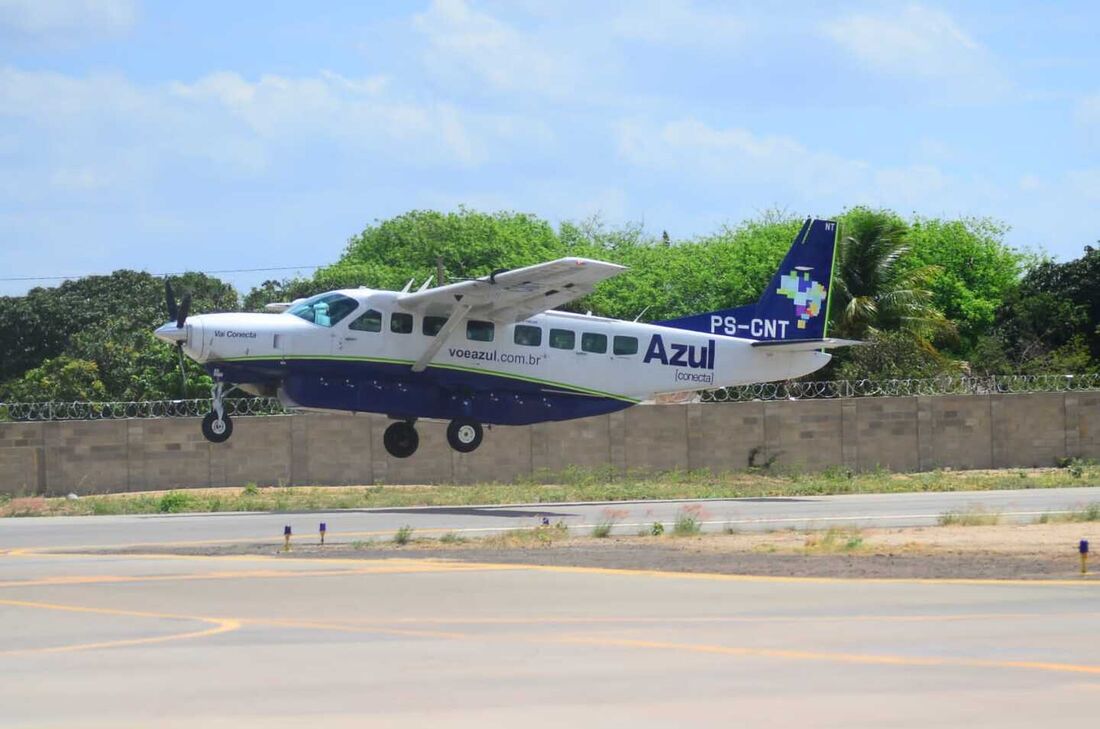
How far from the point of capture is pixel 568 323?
35594mm

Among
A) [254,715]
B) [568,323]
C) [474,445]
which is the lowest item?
[254,715]

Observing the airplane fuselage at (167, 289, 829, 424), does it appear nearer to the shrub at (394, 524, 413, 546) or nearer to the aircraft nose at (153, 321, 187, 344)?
the aircraft nose at (153, 321, 187, 344)

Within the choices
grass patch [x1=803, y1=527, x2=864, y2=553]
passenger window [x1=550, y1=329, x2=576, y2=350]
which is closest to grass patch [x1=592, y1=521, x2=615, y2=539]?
grass patch [x1=803, y1=527, x2=864, y2=553]

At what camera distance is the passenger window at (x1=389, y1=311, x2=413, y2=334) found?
111 ft

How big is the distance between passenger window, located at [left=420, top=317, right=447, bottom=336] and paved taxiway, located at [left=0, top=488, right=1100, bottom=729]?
45.3 ft

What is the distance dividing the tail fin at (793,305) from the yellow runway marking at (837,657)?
2435 centimetres

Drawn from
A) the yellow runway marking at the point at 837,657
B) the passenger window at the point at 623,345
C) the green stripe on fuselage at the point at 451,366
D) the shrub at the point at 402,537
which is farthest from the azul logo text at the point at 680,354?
the yellow runway marking at the point at 837,657

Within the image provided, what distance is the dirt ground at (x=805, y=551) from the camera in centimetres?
1892

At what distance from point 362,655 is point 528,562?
8.36 m

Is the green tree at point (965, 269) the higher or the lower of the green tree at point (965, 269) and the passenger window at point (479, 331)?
the higher

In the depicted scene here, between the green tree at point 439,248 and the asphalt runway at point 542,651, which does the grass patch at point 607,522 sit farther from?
the green tree at point 439,248

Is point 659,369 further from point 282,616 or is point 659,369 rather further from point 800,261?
point 282,616

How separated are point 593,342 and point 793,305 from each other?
579cm

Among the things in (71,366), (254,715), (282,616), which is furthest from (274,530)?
(71,366)
